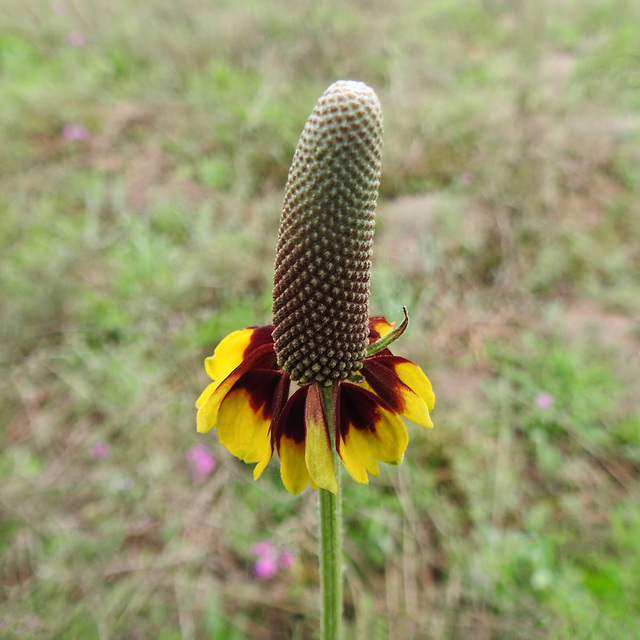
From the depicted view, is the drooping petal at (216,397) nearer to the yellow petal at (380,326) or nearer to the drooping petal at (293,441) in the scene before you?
the drooping petal at (293,441)

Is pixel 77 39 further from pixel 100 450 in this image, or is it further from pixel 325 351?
pixel 325 351

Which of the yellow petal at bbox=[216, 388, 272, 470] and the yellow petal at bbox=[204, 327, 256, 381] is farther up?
the yellow petal at bbox=[204, 327, 256, 381]

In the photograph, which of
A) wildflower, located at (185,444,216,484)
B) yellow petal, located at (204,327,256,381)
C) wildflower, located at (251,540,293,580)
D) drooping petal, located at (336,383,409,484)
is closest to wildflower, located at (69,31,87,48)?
wildflower, located at (185,444,216,484)

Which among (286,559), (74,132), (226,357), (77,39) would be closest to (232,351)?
(226,357)

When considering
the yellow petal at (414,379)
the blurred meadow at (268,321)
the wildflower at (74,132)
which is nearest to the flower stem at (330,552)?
the yellow petal at (414,379)

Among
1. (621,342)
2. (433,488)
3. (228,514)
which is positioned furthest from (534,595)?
(621,342)

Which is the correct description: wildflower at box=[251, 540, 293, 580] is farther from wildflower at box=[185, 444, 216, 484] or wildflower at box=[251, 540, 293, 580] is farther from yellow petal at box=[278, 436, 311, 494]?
yellow petal at box=[278, 436, 311, 494]
